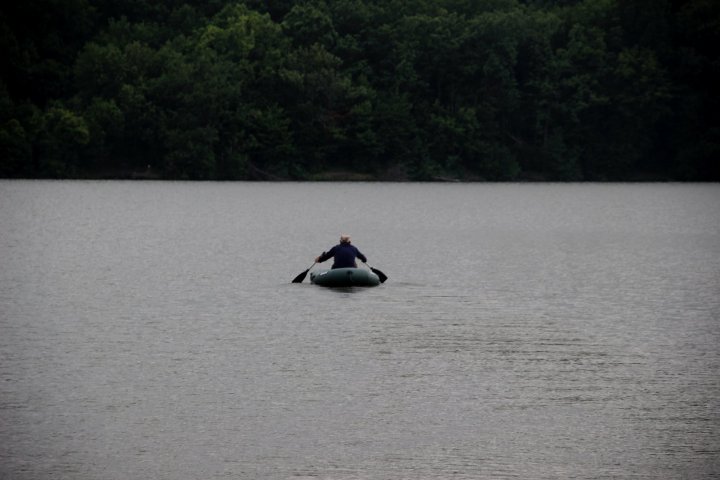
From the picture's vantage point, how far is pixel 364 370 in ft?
85.3

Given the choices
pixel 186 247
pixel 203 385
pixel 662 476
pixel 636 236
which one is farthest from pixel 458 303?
pixel 636 236

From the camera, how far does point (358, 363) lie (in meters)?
26.8

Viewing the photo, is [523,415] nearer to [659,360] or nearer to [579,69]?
[659,360]

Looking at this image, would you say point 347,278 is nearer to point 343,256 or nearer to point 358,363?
point 343,256

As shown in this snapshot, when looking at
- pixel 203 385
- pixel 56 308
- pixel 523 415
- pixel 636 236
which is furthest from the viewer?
pixel 636 236

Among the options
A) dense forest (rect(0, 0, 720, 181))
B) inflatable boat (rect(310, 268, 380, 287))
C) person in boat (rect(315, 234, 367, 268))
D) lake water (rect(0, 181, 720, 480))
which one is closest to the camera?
lake water (rect(0, 181, 720, 480))

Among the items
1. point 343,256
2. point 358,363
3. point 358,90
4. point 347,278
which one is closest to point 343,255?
point 343,256

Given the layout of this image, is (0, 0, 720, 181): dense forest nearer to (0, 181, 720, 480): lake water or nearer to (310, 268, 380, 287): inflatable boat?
(0, 181, 720, 480): lake water

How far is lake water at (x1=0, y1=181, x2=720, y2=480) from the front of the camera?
19.2 metres

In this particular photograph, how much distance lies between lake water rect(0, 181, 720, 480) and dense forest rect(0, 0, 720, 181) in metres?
77.3

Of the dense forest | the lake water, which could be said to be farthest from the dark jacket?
the dense forest

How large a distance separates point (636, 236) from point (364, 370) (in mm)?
50270

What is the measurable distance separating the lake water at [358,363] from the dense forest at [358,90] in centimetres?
7735

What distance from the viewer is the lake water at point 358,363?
19.2 m
